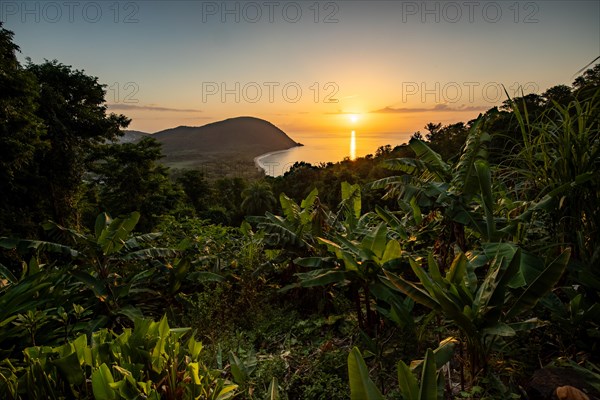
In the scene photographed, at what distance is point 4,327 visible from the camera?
98.7 inches

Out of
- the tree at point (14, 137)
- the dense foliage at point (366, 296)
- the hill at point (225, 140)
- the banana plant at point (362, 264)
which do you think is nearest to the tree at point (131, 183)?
the tree at point (14, 137)

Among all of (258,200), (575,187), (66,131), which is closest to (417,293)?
(575,187)

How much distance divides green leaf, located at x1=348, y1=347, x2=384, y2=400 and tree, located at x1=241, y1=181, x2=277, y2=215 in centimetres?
4812

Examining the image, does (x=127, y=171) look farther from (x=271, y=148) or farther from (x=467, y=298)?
(x=271, y=148)

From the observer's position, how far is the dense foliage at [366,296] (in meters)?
1.82

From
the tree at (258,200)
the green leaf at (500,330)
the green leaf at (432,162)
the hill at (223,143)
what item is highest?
the hill at (223,143)

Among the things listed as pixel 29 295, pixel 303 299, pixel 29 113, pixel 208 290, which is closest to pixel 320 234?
pixel 303 299

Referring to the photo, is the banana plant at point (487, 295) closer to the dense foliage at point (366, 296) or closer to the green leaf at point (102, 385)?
the dense foliage at point (366, 296)

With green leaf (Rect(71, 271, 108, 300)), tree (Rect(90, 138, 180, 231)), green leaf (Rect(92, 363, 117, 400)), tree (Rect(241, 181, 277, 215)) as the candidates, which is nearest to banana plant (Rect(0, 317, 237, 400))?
green leaf (Rect(92, 363, 117, 400))

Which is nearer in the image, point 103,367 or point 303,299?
point 103,367

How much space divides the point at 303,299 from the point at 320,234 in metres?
0.74

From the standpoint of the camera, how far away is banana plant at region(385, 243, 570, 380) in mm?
1743

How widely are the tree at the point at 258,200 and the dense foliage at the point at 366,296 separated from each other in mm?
45234

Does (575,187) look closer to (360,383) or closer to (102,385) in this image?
(360,383)
